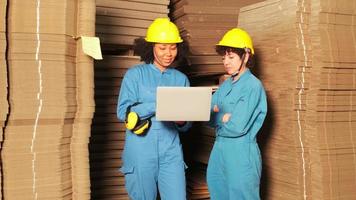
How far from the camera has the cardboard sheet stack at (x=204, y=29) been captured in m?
4.75

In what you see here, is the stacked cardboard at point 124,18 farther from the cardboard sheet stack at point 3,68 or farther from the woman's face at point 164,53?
the cardboard sheet stack at point 3,68

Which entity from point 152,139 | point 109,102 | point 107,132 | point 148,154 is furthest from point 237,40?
point 107,132

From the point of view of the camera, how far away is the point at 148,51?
3.79 m

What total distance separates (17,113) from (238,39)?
6.06ft

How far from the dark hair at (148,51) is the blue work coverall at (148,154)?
0.17m

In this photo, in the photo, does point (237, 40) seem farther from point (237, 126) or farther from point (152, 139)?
point (152, 139)

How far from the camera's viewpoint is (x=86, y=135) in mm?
3342

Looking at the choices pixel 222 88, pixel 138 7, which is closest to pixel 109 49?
pixel 138 7

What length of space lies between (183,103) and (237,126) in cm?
51

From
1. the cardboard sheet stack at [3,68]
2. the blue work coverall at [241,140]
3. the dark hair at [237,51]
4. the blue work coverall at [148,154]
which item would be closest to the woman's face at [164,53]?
the blue work coverall at [148,154]

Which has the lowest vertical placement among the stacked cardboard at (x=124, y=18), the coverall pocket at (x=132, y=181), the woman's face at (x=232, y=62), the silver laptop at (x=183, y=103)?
the coverall pocket at (x=132, y=181)

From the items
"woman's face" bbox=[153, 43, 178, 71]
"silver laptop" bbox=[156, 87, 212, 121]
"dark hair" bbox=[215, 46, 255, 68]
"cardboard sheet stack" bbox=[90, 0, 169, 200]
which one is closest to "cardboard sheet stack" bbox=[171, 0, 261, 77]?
"cardboard sheet stack" bbox=[90, 0, 169, 200]

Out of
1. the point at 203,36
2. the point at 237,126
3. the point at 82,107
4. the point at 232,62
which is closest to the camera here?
the point at 82,107

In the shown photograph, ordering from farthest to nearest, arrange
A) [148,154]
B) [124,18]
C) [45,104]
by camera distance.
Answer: [124,18]
[148,154]
[45,104]
